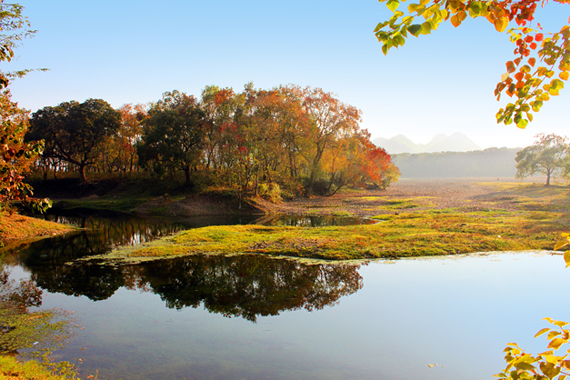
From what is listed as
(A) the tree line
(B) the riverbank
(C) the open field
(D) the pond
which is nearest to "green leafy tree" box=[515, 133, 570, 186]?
(A) the tree line

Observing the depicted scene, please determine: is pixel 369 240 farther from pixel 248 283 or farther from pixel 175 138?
pixel 175 138

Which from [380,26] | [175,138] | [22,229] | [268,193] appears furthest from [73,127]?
[380,26]

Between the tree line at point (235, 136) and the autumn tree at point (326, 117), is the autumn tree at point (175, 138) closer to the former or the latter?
the tree line at point (235, 136)

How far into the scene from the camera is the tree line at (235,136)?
37.6 m

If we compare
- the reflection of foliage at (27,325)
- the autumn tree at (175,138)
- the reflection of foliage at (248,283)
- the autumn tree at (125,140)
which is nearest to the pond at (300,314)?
the reflection of foliage at (248,283)

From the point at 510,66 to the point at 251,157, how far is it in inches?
1285

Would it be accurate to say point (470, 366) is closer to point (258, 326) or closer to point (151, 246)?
point (258, 326)

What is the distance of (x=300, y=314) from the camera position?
29.0 feet

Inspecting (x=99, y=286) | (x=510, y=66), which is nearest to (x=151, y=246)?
(x=99, y=286)

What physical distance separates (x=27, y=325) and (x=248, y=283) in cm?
572

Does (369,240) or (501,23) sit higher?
(501,23)

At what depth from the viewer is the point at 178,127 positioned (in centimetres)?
4428

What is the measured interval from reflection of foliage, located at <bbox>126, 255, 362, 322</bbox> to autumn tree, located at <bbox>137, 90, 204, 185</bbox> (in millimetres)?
31838

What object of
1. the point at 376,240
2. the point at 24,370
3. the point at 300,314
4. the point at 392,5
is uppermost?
the point at 392,5
